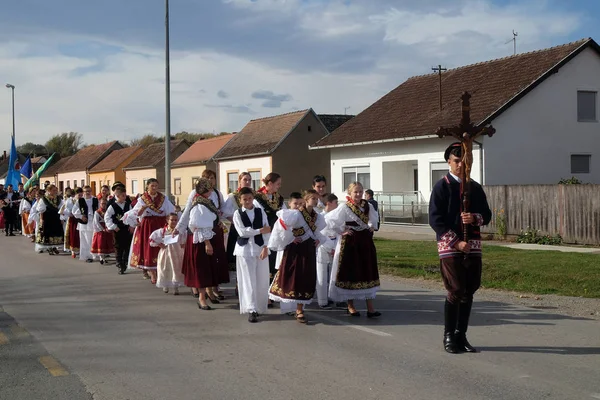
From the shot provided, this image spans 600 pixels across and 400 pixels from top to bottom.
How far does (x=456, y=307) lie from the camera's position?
7.11 metres

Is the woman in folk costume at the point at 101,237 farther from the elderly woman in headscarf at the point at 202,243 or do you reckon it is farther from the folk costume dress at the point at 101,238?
the elderly woman in headscarf at the point at 202,243

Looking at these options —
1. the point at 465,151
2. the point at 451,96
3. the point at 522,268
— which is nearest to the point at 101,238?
the point at 522,268

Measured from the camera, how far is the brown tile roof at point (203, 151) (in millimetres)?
47188

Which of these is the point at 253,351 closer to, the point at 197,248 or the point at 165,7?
the point at 197,248

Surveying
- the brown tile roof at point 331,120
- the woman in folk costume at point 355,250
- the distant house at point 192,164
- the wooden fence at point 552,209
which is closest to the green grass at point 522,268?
the wooden fence at point 552,209

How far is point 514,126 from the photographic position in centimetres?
2511

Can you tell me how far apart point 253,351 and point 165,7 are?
1809 cm

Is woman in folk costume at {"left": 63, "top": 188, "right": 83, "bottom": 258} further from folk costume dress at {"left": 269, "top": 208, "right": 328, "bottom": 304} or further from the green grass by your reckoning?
folk costume dress at {"left": 269, "top": 208, "right": 328, "bottom": 304}

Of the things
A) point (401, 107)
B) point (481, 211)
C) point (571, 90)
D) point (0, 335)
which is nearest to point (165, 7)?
point (401, 107)

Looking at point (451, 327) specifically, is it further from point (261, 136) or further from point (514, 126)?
point (261, 136)

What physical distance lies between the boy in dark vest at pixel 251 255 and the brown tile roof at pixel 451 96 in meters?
15.8

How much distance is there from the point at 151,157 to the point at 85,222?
40327 millimetres

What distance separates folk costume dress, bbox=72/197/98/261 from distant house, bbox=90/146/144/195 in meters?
46.0

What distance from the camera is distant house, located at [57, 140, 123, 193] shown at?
233 ft
